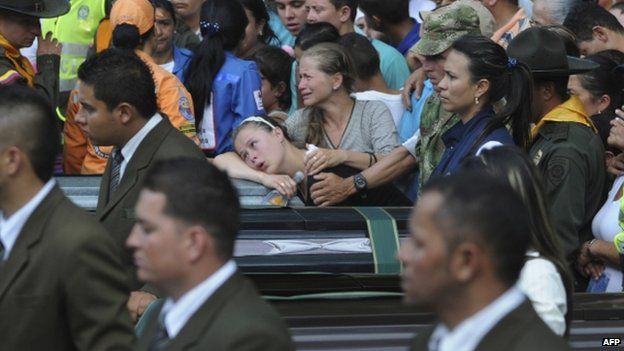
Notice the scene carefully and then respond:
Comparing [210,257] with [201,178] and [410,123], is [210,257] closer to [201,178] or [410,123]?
[201,178]

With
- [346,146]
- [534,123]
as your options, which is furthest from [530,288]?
[346,146]

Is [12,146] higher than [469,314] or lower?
lower

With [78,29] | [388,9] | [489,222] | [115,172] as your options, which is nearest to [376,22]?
[388,9]

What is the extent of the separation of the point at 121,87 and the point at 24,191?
138cm

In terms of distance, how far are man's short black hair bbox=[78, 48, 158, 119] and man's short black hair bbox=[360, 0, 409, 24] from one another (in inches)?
158

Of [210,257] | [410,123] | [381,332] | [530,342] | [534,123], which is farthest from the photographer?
[410,123]

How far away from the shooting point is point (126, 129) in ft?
18.2

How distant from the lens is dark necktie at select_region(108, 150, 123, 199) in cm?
567

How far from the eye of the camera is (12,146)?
4273 mm

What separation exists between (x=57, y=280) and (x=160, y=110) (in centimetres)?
358

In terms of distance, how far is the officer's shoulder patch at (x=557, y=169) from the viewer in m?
6.66

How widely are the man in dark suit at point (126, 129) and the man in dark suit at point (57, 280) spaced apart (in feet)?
4.04

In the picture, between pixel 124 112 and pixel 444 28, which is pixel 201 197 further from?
pixel 444 28

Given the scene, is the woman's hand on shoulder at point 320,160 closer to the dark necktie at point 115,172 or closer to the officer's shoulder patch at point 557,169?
the officer's shoulder patch at point 557,169
